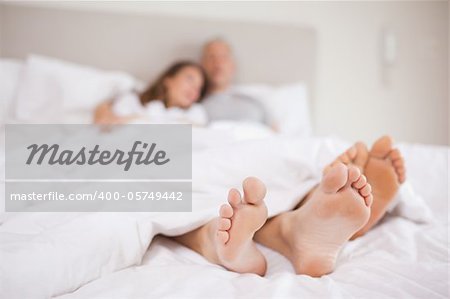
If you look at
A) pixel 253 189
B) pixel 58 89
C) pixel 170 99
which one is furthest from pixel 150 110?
pixel 253 189

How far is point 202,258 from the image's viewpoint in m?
0.73

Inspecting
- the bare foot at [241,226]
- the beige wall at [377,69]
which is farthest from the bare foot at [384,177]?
the beige wall at [377,69]

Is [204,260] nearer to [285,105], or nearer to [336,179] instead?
[336,179]

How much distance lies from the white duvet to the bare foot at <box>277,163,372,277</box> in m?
0.03

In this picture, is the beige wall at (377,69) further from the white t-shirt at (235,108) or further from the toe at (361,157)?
the toe at (361,157)

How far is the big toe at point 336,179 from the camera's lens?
2.08 ft

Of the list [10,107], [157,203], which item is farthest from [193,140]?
[10,107]

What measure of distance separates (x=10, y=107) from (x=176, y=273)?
4.45ft

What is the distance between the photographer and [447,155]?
3.80 feet

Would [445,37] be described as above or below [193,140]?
above

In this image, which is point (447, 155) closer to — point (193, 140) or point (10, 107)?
point (193, 140)

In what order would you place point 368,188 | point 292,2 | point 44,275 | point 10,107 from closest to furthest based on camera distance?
point 44,275 → point 368,188 → point 10,107 → point 292,2

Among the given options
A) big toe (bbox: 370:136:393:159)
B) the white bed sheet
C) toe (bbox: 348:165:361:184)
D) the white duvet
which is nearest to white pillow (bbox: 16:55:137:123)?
the white duvet
